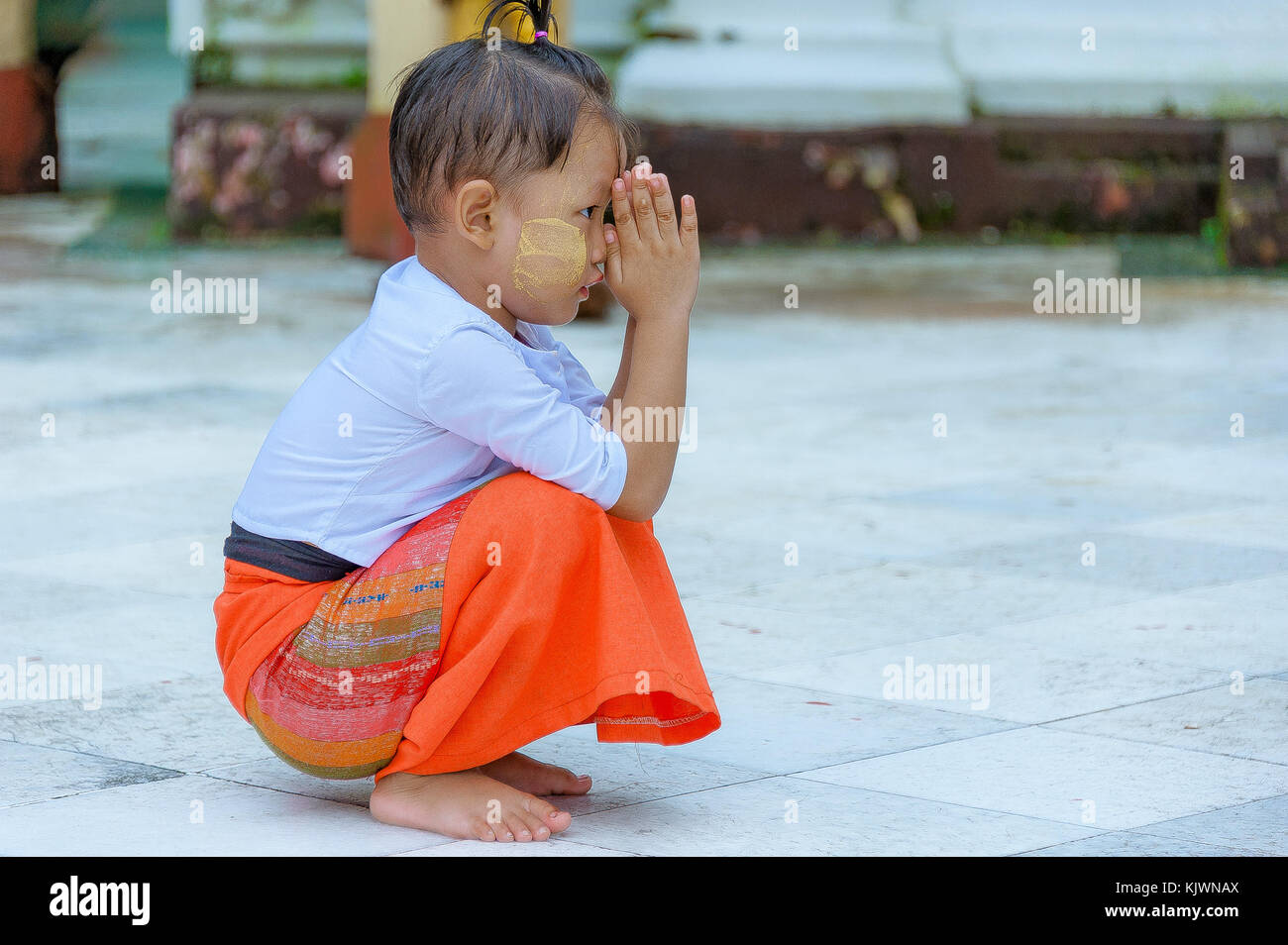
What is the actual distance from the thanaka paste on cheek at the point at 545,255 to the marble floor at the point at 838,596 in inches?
26.9

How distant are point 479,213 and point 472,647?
0.54 meters

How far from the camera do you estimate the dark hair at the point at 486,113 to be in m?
2.31

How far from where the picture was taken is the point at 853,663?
122 inches

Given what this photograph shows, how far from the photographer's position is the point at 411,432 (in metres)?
2.33

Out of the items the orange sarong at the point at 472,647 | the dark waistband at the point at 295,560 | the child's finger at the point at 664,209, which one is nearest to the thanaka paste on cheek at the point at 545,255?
the child's finger at the point at 664,209

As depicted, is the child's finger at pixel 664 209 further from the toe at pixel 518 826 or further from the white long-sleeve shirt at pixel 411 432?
the toe at pixel 518 826

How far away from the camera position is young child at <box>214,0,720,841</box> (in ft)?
7.39

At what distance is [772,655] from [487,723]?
95 centimetres

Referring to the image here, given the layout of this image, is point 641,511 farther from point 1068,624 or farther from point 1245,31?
point 1245,31

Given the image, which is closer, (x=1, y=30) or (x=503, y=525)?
(x=503, y=525)

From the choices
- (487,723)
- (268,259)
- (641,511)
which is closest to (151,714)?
(487,723)

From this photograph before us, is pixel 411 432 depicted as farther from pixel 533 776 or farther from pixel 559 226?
pixel 533 776

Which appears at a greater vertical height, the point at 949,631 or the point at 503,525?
the point at 503,525
